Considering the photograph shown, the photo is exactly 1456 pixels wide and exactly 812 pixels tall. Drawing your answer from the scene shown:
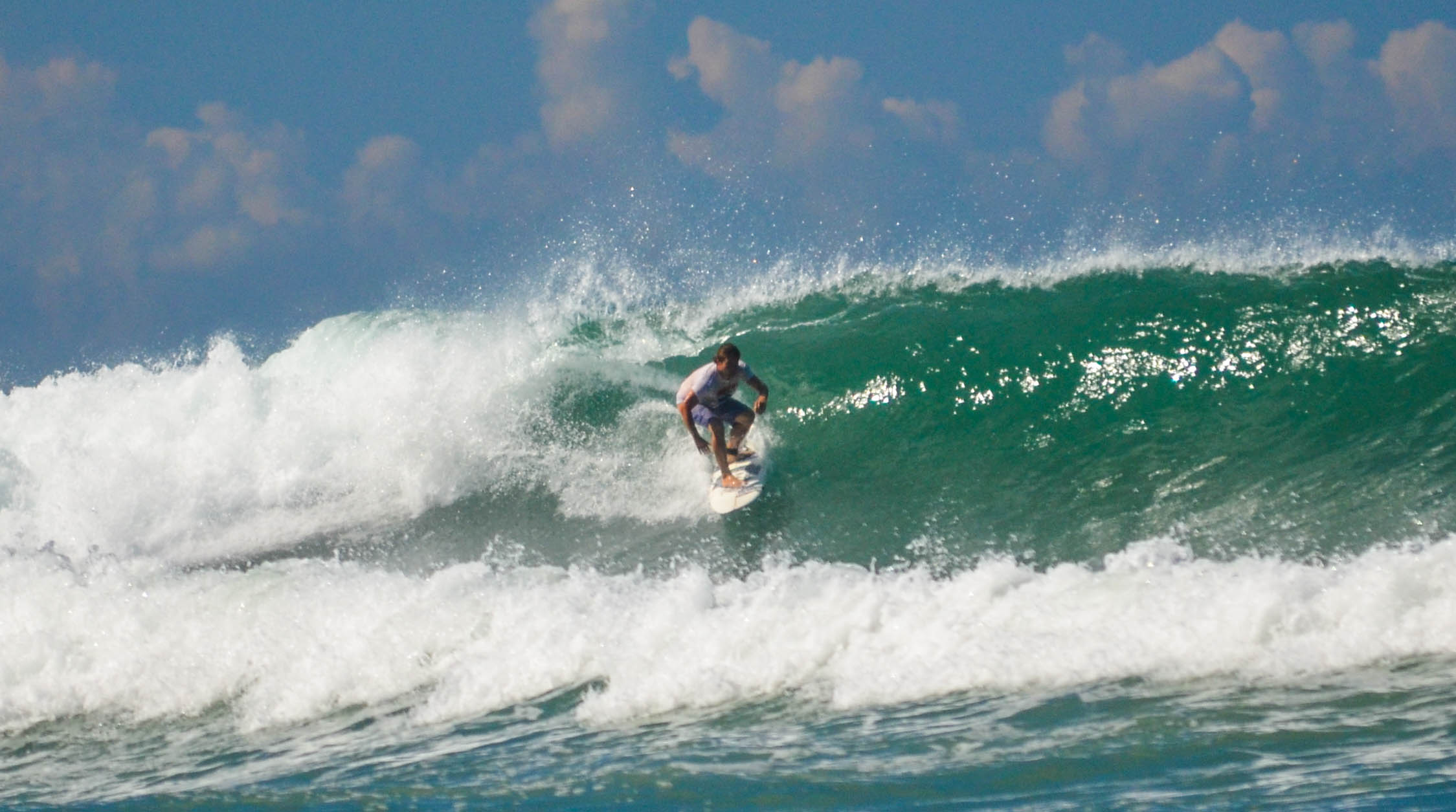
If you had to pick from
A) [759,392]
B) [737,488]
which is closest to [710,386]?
[759,392]

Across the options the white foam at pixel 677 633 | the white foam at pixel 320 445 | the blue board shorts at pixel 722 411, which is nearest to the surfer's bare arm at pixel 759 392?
the blue board shorts at pixel 722 411

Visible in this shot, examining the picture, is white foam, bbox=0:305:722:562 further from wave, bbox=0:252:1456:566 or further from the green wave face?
the green wave face

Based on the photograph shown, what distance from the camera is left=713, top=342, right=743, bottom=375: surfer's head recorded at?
9.16 meters

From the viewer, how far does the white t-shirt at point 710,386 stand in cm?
932

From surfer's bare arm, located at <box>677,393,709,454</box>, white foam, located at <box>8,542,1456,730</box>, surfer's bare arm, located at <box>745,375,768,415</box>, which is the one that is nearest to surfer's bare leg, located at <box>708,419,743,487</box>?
surfer's bare arm, located at <box>677,393,709,454</box>

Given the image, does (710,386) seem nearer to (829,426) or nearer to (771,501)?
(771,501)

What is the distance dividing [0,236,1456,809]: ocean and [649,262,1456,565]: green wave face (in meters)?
0.04

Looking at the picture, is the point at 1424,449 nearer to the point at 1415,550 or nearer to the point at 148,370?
the point at 1415,550

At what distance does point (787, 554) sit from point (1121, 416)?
125 inches

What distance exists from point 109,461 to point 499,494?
4.93 m

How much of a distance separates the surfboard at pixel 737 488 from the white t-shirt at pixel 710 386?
2.04ft

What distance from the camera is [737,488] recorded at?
9.48 metres

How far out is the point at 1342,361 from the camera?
9492mm

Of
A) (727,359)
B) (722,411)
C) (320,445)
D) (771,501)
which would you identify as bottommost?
(771,501)
